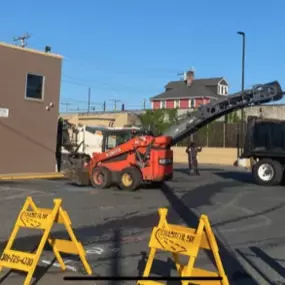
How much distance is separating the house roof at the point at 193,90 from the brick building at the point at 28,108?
51.4m

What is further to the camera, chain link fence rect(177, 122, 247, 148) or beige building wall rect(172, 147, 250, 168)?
chain link fence rect(177, 122, 247, 148)

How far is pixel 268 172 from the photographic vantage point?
2191 centimetres

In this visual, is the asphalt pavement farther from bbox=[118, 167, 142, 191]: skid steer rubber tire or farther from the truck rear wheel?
the truck rear wheel

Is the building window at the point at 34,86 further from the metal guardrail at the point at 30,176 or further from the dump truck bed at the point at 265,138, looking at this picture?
the dump truck bed at the point at 265,138

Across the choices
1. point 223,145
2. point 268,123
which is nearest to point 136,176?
point 268,123

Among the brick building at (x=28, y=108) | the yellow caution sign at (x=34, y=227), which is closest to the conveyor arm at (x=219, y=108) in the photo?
the brick building at (x=28, y=108)

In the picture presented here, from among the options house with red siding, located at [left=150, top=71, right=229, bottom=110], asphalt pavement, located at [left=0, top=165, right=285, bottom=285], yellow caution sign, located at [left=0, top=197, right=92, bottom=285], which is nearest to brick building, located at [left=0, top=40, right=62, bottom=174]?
asphalt pavement, located at [left=0, top=165, right=285, bottom=285]

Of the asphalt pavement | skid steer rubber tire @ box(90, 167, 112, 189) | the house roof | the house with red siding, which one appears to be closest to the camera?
the asphalt pavement

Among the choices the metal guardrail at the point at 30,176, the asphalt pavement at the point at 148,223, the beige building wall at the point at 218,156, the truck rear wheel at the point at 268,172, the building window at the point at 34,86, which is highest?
the building window at the point at 34,86

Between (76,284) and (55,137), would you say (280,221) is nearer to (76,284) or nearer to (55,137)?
(76,284)

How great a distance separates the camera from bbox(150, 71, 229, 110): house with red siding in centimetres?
7619

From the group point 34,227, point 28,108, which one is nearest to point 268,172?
point 28,108

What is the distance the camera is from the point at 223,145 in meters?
42.9

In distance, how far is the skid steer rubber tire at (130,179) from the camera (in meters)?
18.3
